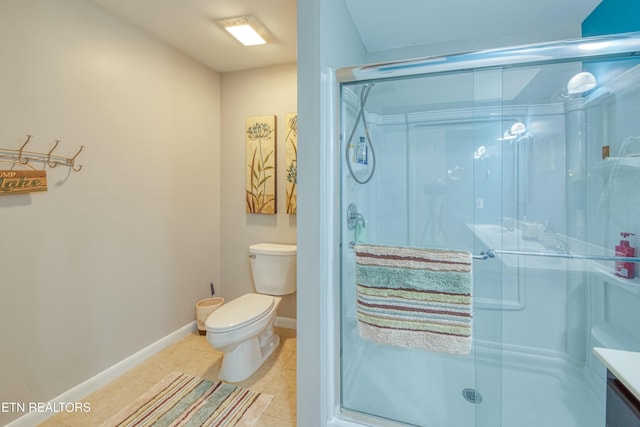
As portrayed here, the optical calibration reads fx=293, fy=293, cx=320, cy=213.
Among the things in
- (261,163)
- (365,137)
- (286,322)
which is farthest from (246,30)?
(286,322)

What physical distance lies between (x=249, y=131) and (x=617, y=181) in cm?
254

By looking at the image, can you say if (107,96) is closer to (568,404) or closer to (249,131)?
(249,131)

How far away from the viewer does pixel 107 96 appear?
73.3 inches

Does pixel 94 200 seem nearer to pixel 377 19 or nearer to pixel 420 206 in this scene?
pixel 420 206

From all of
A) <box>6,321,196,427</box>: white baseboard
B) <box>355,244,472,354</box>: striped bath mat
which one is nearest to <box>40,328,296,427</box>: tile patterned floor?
<box>6,321,196,427</box>: white baseboard

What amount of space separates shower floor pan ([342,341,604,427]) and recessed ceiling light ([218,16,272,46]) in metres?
2.15

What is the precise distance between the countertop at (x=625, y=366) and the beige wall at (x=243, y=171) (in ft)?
6.84

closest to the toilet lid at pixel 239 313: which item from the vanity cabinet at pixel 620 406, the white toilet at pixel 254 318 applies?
the white toilet at pixel 254 318

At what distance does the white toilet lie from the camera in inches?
72.5

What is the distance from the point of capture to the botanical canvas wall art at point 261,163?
8.52 ft

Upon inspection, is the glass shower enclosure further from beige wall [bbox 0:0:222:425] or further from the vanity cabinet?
beige wall [bbox 0:0:222:425]

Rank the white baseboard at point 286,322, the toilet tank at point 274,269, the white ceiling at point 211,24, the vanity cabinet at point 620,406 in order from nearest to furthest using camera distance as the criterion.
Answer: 1. the vanity cabinet at point 620,406
2. the white ceiling at point 211,24
3. the toilet tank at point 274,269
4. the white baseboard at point 286,322

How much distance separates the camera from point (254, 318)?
6.40 ft

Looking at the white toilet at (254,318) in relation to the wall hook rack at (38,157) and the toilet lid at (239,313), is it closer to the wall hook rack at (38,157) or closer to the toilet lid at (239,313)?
the toilet lid at (239,313)
